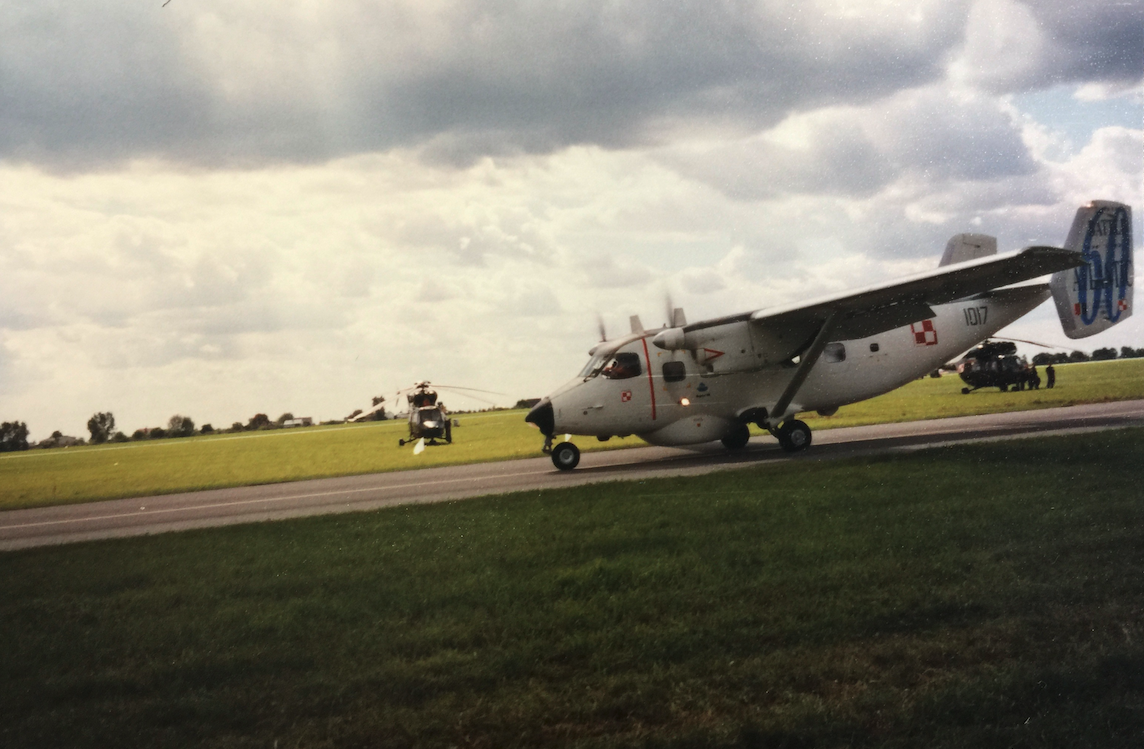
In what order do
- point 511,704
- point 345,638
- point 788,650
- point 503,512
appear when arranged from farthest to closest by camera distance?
point 503,512 → point 345,638 → point 788,650 → point 511,704

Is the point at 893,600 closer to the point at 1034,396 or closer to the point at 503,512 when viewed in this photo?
the point at 503,512

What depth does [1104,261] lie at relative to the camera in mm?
16547

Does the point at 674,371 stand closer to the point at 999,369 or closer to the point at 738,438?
the point at 738,438

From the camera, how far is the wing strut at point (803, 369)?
17016mm

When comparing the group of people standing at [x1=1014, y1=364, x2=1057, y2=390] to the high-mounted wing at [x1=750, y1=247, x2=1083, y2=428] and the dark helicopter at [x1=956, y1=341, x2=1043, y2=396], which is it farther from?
the high-mounted wing at [x1=750, y1=247, x2=1083, y2=428]

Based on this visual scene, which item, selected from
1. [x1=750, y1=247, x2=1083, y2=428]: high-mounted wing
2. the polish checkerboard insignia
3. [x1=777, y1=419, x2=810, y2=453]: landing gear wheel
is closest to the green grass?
[x1=750, y1=247, x2=1083, y2=428]: high-mounted wing

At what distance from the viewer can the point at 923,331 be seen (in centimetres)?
2003

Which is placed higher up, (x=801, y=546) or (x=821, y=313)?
(x=821, y=313)

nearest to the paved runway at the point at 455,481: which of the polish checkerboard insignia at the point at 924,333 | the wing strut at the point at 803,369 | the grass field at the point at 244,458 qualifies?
the wing strut at the point at 803,369

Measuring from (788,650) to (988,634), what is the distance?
1.32 m

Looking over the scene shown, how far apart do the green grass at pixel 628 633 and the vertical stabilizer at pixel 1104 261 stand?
322 inches

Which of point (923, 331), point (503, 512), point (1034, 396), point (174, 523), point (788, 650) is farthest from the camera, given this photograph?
point (1034, 396)

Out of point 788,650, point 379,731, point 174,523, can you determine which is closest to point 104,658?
point 379,731

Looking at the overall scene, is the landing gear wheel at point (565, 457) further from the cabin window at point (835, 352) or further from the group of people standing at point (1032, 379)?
the group of people standing at point (1032, 379)
